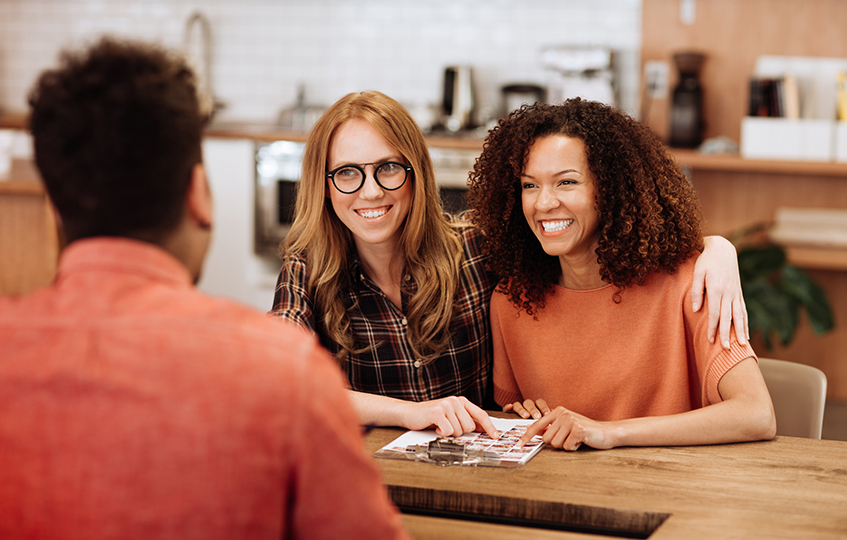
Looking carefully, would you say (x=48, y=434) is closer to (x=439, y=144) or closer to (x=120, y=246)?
(x=120, y=246)

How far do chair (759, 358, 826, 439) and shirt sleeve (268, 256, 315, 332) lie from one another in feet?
3.57

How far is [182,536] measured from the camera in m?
0.76

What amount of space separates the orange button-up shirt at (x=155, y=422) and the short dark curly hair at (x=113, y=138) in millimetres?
87

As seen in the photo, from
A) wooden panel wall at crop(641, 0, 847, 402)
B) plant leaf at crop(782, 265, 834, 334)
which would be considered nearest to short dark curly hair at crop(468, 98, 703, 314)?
plant leaf at crop(782, 265, 834, 334)

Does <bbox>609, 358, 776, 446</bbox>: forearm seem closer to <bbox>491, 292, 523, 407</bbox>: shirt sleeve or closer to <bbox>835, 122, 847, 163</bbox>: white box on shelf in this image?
<bbox>491, 292, 523, 407</bbox>: shirt sleeve

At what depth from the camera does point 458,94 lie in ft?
14.6

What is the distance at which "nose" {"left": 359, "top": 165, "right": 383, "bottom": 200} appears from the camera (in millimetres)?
1839

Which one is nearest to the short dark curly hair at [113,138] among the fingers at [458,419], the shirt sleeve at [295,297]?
the fingers at [458,419]

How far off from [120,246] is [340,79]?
4125 millimetres

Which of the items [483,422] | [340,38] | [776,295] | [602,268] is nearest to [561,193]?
[602,268]

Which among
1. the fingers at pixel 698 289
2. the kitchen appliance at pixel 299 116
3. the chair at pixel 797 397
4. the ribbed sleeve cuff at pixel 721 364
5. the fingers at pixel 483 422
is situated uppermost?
the kitchen appliance at pixel 299 116

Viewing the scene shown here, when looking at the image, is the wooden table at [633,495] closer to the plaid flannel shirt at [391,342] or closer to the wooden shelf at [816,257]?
the plaid flannel shirt at [391,342]

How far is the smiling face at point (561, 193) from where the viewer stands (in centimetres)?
178

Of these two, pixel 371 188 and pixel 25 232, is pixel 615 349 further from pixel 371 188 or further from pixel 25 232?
pixel 25 232
